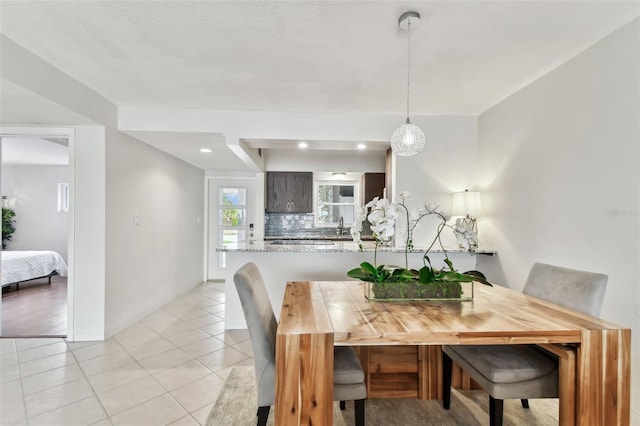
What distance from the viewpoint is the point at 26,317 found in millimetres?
3443

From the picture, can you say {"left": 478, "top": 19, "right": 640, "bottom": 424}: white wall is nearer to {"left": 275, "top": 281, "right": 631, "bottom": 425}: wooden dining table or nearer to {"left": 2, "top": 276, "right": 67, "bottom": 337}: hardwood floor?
{"left": 275, "top": 281, "right": 631, "bottom": 425}: wooden dining table

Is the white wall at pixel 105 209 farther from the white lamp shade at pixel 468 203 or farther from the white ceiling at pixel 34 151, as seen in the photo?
the white lamp shade at pixel 468 203

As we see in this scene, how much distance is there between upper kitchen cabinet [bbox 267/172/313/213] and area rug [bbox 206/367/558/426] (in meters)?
3.51

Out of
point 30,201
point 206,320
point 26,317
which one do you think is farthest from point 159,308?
point 30,201

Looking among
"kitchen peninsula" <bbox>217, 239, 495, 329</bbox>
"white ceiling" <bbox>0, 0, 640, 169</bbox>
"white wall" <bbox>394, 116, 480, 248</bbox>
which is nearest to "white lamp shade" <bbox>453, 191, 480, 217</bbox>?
Result: "white wall" <bbox>394, 116, 480, 248</bbox>

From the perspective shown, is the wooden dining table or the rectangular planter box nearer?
the wooden dining table

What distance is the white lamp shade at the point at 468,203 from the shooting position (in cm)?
304

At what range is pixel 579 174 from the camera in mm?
2008

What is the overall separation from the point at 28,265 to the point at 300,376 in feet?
18.7

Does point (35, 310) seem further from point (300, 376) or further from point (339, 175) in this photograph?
point (339, 175)

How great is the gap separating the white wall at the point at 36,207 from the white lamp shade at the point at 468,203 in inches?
271

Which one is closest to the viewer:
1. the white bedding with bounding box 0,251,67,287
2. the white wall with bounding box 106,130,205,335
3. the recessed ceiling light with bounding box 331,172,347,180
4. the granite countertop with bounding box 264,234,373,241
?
the white wall with bounding box 106,130,205,335

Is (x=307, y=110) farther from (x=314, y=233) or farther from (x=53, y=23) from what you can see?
(x=314, y=233)

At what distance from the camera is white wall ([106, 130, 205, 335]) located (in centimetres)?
296
